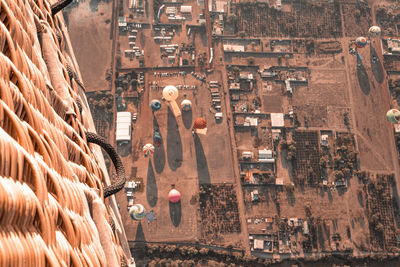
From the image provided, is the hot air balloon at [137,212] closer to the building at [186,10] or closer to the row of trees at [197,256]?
the row of trees at [197,256]

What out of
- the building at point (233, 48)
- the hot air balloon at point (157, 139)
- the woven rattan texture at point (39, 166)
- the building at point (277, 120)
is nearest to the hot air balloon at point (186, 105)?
the hot air balloon at point (157, 139)

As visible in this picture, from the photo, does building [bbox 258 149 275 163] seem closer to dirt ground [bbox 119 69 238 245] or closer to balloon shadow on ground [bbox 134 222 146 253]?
dirt ground [bbox 119 69 238 245]

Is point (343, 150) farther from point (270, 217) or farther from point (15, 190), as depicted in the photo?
point (15, 190)

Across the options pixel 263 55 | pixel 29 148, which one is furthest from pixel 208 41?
pixel 29 148

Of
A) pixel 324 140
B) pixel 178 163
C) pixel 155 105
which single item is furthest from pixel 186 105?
pixel 324 140

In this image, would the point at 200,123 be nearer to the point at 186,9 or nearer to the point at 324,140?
the point at 324,140

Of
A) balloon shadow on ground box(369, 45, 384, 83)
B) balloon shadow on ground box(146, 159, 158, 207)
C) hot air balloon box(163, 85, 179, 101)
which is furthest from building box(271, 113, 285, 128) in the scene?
balloon shadow on ground box(146, 159, 158, 207)
